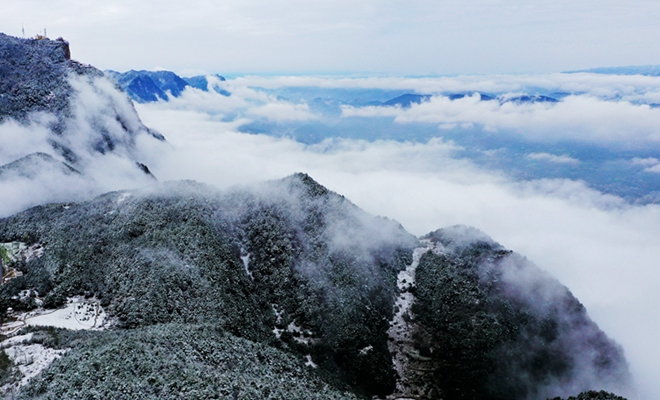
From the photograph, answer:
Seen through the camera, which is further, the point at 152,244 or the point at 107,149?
the point at 107,149

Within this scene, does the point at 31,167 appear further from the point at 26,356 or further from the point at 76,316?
the point at 26,356

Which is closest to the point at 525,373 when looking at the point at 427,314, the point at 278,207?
the point at 427,314

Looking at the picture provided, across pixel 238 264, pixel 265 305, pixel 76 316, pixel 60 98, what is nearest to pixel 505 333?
pixel 265 305

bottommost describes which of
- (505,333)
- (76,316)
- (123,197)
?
(505,333)

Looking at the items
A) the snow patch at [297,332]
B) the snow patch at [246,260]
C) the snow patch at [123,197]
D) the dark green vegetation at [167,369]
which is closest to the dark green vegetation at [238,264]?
the snow patch at [297,332]

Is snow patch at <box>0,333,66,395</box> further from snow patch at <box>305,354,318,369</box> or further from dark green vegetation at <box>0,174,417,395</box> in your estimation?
snow patch at <box>305,354,318,369</box>

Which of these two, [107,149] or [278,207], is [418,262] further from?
[107,149]

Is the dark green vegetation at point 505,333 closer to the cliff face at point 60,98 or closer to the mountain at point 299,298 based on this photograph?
the mountain at point 299,298

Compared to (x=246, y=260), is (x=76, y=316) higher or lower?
higher
